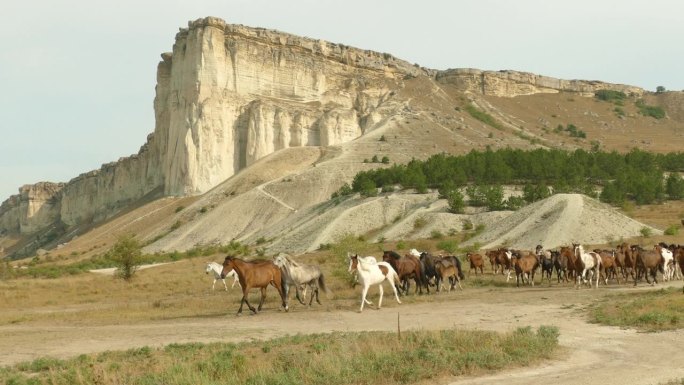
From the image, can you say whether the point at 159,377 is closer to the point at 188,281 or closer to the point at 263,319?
the point at 263,319

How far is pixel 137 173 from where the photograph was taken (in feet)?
449

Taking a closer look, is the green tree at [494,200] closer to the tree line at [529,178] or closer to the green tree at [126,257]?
the tree line at [529,178]

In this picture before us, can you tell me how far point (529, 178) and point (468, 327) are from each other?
7091 centimetres

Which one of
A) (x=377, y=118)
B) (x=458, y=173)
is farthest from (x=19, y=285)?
(x=377, y=118)

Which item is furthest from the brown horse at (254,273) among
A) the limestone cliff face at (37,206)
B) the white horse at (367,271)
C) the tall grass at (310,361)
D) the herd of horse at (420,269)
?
the limestone cliff face at (37,206)

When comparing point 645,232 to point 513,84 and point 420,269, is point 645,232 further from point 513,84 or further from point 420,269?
point 513,84

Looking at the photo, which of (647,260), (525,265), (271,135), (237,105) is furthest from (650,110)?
(525,265)

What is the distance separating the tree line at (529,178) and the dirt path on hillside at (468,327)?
50432 millimetres

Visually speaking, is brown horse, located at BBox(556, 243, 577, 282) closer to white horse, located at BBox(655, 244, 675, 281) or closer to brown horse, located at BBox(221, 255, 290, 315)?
white horse, located at BBox(655, 244, 675, 281)

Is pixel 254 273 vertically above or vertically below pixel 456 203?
below

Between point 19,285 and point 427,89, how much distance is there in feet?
354

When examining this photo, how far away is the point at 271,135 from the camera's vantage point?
393 feet

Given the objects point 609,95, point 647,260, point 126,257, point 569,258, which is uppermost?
point 609,95

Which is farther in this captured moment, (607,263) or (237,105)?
(237,105)
